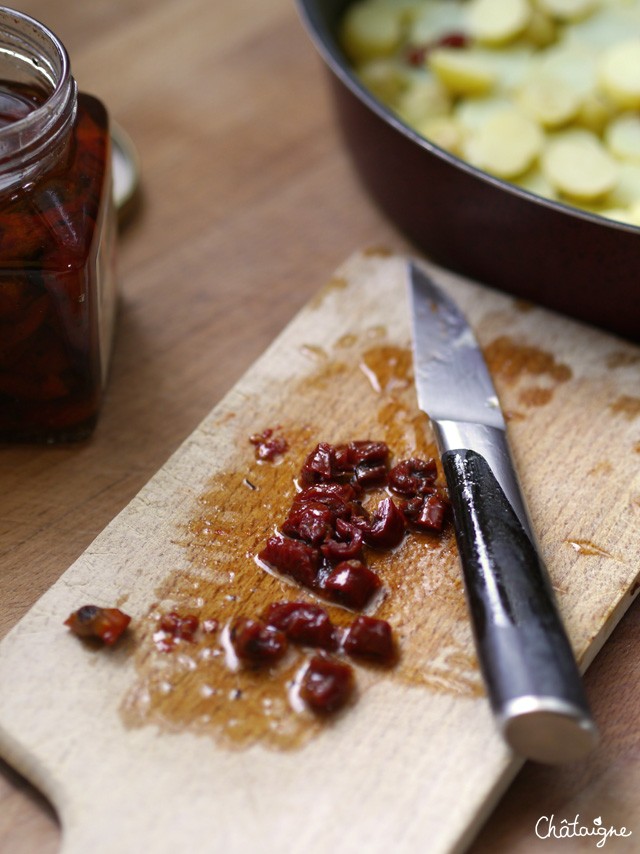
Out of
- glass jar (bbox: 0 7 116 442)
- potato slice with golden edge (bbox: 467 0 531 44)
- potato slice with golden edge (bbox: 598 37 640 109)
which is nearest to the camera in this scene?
glass jar (bbox: 0 7 116 442)

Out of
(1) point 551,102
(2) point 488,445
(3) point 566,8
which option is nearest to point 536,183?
(1) point 551,102

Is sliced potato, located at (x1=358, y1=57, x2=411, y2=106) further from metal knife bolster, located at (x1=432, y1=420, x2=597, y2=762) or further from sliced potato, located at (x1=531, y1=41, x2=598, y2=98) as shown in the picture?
metal knife bolster, located at (x1=432, y1=420, x2=597, y2=762)

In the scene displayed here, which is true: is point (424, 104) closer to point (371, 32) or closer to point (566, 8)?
point (371, 32)

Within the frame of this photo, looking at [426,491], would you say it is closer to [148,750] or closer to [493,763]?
[493,763]

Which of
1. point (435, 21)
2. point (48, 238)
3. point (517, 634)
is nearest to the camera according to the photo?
point (517, 634)

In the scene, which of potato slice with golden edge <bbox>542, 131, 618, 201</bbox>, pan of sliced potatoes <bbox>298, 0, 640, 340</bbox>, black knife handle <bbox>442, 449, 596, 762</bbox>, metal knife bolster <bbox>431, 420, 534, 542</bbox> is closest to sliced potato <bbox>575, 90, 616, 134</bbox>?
pan of sliced potatoes <bbox>298, 0, 640, 340</bbox>

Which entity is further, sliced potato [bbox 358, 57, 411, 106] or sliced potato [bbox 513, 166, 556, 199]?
sliced potato [bbox 358, 57, 411, 106]
